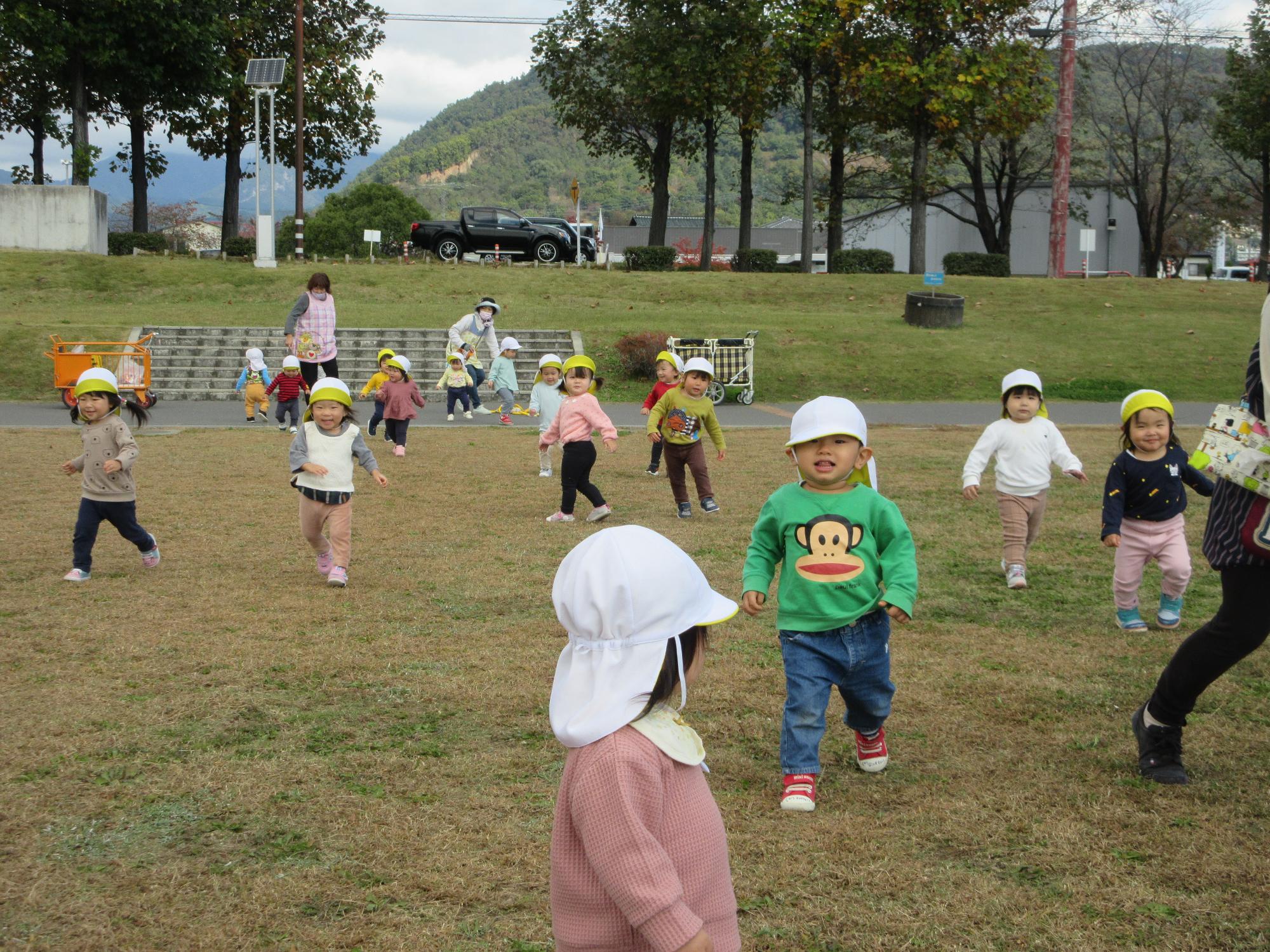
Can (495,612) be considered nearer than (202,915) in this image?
No

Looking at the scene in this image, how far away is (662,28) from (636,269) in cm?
921

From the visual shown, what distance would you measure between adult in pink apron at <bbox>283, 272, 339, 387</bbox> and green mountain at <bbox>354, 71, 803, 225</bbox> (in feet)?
339

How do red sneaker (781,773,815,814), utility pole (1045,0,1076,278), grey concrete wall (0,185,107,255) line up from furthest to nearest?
grey concrete wall (0,185,107,255) < utility pole (1045,0,1076,278) < red sneaker (781,773,815,814)

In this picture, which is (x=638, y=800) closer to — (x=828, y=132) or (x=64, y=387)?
(x=64, y=387)

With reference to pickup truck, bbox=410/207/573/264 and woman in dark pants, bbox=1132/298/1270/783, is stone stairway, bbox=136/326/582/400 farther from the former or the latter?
woman in dark pants, bbox=1132/298/1270/783

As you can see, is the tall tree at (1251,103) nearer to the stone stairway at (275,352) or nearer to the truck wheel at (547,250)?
the truck wheel at (547,250)

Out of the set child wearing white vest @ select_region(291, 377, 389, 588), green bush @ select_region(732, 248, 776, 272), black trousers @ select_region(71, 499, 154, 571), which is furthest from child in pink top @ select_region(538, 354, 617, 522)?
green bush @ select_region(732, 248, 776, 272)

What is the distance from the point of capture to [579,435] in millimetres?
10664

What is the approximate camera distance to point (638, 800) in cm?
231

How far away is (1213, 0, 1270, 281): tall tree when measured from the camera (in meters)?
48.7

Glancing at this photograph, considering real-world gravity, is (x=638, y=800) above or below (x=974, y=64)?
below

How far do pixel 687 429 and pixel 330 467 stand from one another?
3.58m

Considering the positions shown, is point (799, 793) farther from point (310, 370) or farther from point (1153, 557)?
point (310, 370)

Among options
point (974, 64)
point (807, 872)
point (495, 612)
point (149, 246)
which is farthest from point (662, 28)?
point (807, 872)
